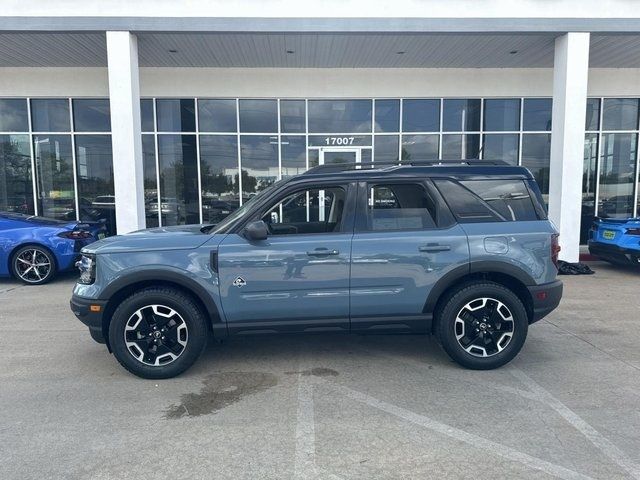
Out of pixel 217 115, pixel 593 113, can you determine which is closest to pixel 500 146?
pixel 593 113

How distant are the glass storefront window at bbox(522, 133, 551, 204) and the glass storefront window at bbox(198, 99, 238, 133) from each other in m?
8.25

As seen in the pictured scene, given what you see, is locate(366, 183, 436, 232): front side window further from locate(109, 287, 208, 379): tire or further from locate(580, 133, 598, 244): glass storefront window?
locate(580, 133, 598, 244): glass storefront window

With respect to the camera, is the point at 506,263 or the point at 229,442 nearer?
the point at 229,442

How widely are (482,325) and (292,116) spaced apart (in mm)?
9602

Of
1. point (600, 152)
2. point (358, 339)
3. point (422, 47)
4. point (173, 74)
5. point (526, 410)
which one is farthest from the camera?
point (600, 152)

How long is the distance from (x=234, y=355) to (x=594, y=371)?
3.58m

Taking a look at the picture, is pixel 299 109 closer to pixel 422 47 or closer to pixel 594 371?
pixel 422 47

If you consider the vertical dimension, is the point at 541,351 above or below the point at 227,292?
below

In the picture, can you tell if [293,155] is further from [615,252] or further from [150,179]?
[615,252]

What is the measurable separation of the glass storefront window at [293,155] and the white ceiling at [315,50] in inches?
79.3

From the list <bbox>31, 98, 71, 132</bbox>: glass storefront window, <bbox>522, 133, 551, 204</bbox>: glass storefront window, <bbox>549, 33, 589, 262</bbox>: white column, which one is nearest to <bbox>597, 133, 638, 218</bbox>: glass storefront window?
<bbox>522, 133, 551, 204</bbox>: glass storefront window

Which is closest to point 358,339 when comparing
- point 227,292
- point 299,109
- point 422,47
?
point 227,292

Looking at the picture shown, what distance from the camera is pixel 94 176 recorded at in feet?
42.2

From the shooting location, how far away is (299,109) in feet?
41.5
